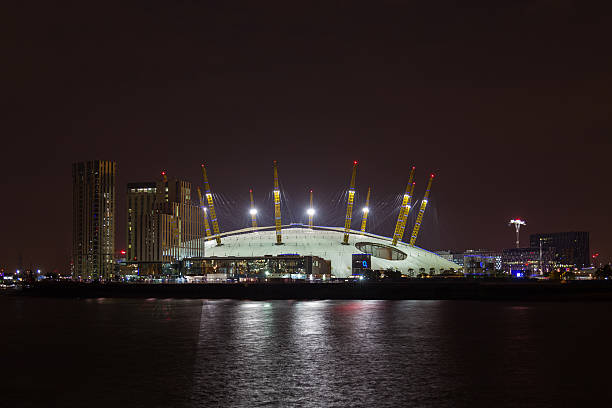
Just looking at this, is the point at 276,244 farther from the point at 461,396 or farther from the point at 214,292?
the point at 461,396

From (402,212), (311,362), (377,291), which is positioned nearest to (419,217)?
(402,212)

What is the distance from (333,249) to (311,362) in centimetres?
13345

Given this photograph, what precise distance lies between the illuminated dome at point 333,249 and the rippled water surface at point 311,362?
340 ft

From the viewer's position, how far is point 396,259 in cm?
17438

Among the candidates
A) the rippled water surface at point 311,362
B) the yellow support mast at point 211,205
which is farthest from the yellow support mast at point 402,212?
the rippled water surface at point 311,362

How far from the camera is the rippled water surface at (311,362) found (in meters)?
26.2

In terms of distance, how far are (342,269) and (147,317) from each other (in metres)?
96.3

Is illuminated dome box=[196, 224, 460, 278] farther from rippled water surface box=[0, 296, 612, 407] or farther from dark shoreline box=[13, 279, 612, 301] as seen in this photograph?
rippled water surface box=[0, 296, 612, 407]

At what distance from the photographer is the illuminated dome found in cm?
16612

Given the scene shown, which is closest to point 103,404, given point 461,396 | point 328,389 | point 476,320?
point 328,389

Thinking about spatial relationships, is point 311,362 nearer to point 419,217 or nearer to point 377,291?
point 377,291

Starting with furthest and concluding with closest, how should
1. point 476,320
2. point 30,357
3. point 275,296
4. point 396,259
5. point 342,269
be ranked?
point 396,259 < point 342,269 < point 275,296 < point 476,320 < point 30,357

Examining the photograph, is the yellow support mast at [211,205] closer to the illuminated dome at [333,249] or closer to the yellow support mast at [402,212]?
the illuminated dome at [333,249]

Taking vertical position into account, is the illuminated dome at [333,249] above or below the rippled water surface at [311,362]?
above
